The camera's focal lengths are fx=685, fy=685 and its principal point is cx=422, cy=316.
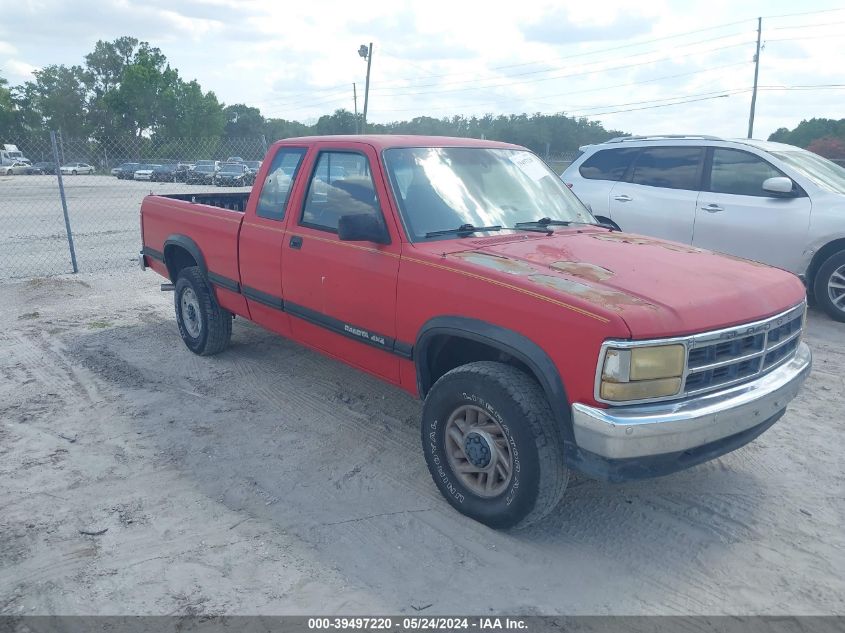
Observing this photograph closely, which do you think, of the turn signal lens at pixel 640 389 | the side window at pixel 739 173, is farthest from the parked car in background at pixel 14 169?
the turn signal lens at pixel 640 389

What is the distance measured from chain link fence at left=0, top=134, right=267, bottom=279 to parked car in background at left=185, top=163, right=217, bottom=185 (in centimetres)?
9

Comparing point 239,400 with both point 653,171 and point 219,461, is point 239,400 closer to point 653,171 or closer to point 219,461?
point 219,461

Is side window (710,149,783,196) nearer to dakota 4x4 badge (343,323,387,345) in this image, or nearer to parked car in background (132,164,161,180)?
dakota 4x4 badge (343,323,387,345)

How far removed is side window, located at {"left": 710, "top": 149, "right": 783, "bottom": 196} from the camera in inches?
298

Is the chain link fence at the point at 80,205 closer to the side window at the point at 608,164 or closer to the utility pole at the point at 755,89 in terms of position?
the side window at the point at 608,164

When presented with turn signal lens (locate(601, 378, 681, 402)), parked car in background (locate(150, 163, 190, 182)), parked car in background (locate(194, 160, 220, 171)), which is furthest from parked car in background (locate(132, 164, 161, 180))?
turn signal lens (locate(601, 378, 681, 402))

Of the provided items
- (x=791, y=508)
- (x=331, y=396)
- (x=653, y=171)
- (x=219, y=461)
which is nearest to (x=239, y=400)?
(x=331, y=396)

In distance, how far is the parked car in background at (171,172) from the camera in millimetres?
30891

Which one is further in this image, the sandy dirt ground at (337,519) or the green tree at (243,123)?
the green tree at (243,123)

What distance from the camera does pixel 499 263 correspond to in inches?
139

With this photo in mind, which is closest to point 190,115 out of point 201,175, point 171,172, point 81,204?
point 171,172

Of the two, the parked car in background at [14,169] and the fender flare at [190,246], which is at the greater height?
the fender flare at [190,246]

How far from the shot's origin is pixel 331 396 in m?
5.29

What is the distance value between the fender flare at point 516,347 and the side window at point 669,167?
18.2 ft
